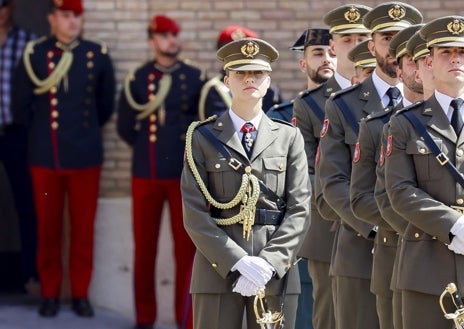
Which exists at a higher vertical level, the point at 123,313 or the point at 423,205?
the point at 423,205

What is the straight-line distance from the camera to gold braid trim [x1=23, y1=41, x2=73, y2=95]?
11.0 meters

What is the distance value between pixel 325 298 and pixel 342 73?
131 centimetres

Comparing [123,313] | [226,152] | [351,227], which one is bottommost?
[123,313]

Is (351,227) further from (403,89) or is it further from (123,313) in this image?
(123,313)

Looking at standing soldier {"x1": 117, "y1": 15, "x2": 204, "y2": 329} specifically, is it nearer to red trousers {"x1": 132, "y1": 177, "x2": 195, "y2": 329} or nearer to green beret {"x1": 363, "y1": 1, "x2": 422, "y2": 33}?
red trousers {"x1": 132, "y1": 177, "x2": 195, "y2": 329}

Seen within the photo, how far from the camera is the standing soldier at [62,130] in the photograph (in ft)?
36.0

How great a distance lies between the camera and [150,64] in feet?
36.0

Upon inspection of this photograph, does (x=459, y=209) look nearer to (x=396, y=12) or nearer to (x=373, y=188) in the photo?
(x=373, y=188)

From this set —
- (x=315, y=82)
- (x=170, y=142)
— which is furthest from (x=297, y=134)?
(x=170, y=142)

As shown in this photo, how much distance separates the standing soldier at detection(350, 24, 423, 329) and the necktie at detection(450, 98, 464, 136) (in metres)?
0.68

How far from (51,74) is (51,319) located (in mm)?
1753

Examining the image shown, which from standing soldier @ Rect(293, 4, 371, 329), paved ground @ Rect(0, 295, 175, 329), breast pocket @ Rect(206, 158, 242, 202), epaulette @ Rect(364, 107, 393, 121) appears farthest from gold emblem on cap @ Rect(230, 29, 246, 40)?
breast pocket @ Rect(206, 158, 242, 202)

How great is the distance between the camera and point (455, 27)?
686 cm

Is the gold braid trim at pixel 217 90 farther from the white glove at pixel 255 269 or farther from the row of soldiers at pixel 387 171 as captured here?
the white glove at pixel 255 269
